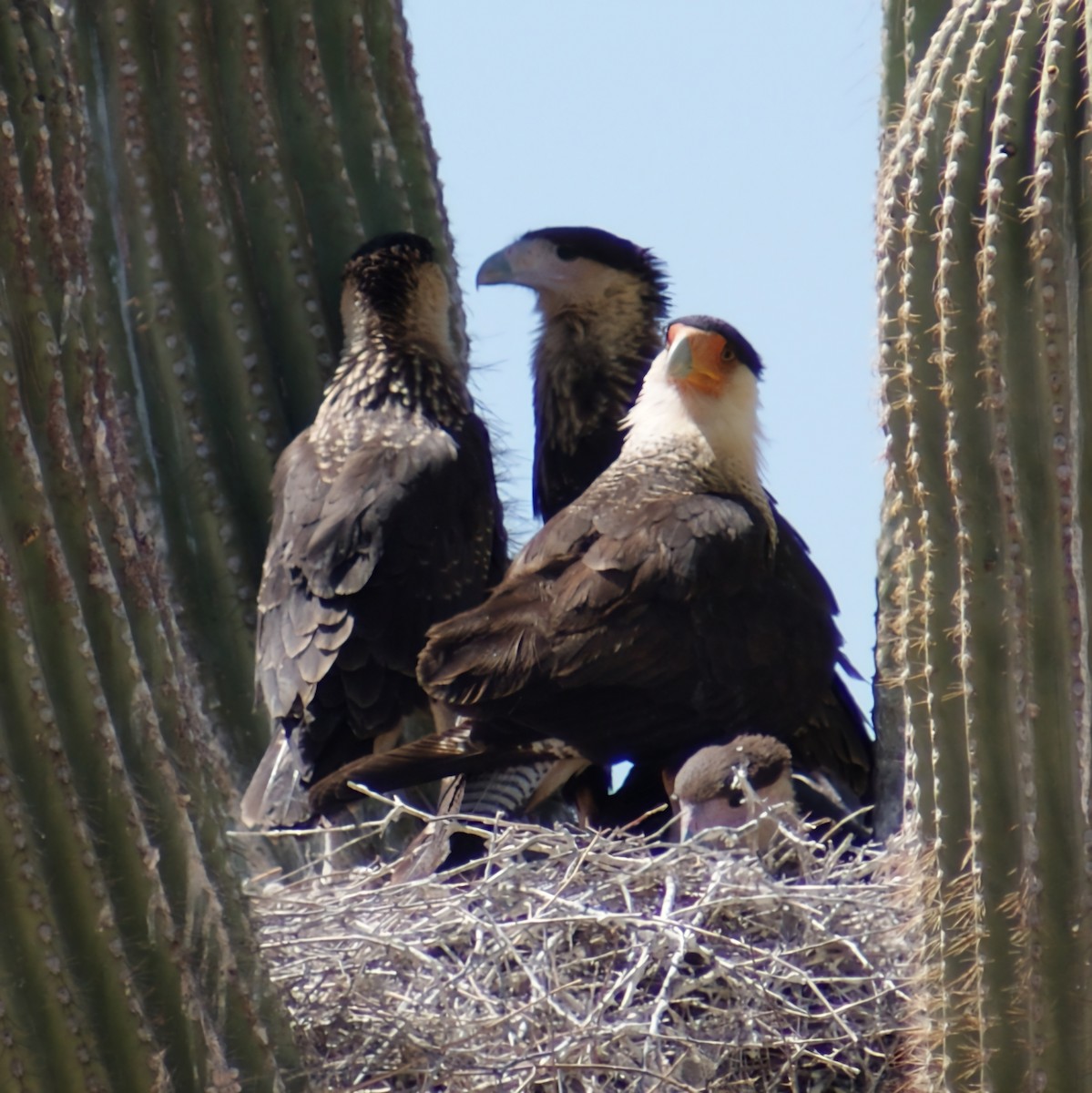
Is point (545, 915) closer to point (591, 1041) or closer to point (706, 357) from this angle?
point (591, 1041)

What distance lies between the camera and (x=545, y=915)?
161 inches

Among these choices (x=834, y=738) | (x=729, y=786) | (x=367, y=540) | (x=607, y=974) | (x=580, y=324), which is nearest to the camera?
(x=607, y=974)

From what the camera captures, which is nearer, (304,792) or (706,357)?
(304,792)

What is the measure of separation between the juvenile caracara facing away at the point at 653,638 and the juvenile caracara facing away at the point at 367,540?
39cm

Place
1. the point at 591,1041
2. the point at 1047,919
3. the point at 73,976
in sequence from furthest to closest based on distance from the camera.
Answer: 1. the point at 591,1041
2. the point at 1047,919
3. the point at 73,976

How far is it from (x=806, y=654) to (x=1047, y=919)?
7.70 ft

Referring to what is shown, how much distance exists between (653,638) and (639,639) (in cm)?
4

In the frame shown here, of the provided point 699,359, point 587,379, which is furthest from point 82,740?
point 587,379

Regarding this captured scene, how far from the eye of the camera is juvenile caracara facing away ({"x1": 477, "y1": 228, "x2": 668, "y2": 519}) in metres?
6.47

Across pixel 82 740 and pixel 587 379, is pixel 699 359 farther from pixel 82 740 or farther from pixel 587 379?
pixel 82 740

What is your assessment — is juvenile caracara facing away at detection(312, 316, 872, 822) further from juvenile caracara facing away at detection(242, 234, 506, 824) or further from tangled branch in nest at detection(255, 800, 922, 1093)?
tangled branch in nest at detection(255, 800, 922, 1093)

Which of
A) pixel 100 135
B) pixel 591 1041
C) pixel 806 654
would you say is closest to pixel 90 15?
pixel 100 135

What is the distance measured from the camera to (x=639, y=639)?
504 centimetres

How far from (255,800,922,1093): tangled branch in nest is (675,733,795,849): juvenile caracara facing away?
8.7 inches
